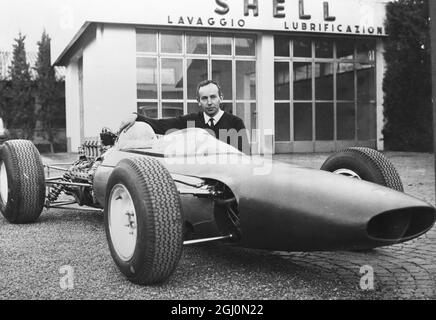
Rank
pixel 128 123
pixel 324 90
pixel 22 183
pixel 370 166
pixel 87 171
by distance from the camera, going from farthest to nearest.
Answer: pixel 324 90
pixel 87 171
pixel 22 183
pixel 128 123
pixel 370 166

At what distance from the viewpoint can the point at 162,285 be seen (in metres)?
3.09

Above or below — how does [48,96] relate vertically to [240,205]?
above

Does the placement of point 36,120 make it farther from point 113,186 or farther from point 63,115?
point 113,186

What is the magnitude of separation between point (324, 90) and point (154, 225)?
16352 mm

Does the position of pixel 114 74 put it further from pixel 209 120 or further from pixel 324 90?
pixel 209 120

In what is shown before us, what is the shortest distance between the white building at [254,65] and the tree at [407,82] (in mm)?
777

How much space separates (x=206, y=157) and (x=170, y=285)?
955 mm

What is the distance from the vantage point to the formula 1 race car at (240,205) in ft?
9.03

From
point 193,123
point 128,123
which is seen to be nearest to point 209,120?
point 193,123

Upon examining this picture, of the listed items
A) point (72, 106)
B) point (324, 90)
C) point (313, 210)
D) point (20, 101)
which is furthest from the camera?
point (72, 106)

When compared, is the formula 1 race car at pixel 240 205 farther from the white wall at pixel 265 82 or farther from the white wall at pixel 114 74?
the white wall at pixel 265 82

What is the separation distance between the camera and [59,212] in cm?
617

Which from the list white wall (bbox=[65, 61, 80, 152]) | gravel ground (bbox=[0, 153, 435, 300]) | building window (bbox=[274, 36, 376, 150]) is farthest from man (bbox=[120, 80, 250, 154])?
white wall (bbox=[65, 61, 80, 152])
